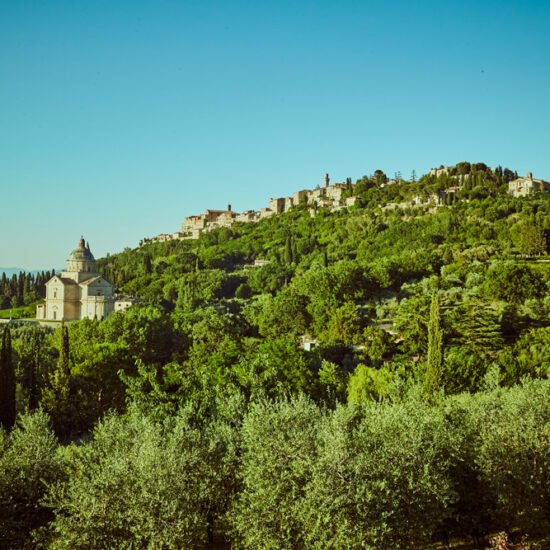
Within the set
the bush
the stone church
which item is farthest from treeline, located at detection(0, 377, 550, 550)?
the stone church

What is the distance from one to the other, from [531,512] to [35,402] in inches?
993

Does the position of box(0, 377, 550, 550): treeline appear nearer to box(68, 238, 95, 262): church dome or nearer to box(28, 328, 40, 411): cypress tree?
box(28, 328, 40, 411): cypress tree

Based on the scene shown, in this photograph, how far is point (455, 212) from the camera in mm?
83000

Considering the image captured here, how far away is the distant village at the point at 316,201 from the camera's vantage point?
9644 centimetres

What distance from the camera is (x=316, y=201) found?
129 m

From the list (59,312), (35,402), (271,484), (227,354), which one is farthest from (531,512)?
(59,312)

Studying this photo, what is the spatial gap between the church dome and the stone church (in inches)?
70.5

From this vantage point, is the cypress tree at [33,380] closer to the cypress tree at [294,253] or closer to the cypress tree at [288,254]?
the cypress tree at [288,254]

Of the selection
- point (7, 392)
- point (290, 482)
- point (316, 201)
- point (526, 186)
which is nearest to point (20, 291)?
point (7, 392)

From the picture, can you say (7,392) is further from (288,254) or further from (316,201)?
(316,201)

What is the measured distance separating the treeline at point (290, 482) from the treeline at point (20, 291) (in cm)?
6860

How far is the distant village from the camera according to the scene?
316 feet

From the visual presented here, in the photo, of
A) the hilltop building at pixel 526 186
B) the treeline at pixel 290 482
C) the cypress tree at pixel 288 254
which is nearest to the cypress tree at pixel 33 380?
the treeline at pixel 290 482

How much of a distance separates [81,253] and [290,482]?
201ft
